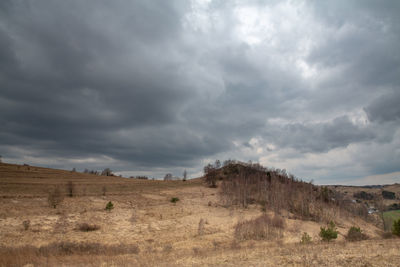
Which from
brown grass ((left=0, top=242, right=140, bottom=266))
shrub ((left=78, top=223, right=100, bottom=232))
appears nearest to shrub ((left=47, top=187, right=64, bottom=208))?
shrub ((left=78, top=223, right=100, bottom=232))

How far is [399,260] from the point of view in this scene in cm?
1352

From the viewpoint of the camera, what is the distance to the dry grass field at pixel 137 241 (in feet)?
54.3

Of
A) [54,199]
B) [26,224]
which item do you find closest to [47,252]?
[26,224]

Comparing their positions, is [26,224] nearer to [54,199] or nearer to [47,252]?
[47,252]

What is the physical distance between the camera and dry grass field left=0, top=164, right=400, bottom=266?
16.6 m

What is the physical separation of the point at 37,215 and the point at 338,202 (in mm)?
93961

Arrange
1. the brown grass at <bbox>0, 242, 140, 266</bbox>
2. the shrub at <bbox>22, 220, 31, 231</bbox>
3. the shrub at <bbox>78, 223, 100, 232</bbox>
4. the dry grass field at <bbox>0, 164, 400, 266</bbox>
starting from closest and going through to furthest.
Answer: the dry grass field at <bbox>0, 164, 400, 266</bbox> < the brown grass at <bbox>0, 242, 140, 266</bbox> < the shrub at <bbox>22, 220, 31, 231</bbox> < the shrub at <bbox>78, 223, 100, 232</bbox>

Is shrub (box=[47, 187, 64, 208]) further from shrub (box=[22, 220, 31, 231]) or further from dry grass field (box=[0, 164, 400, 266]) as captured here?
shrub (box=[22, 220, 31, 231])

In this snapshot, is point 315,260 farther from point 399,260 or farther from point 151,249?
point 151,249

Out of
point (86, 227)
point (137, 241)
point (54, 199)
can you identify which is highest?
point (54, 199)

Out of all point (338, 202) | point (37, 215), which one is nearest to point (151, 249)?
point (37, 215)

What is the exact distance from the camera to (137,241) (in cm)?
2878

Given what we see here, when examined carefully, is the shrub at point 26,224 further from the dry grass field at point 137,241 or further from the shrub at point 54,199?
the shrub at point 54,199

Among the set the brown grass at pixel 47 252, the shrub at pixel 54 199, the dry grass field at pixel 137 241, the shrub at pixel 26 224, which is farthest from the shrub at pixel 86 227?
the shrub at pixel 54 199
